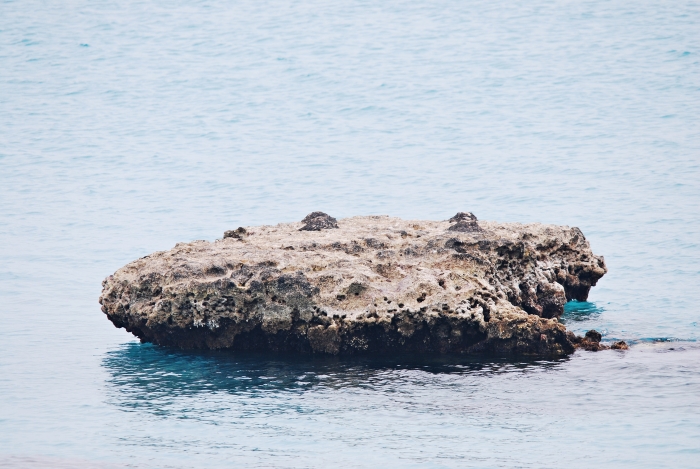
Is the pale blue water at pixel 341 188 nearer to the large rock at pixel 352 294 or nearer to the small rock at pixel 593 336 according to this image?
the large rock at pixel 352 294

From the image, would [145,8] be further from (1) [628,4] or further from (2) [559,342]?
(2) [559,342]

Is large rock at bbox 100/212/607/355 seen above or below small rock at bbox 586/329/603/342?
above

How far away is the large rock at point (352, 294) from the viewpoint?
23500 millimetres

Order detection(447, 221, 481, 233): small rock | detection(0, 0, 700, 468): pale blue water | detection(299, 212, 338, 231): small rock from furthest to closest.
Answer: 1. detection(299, 212, 338, 231): small rock
2. detection(447, 221, 481, 233): small rock
3. detection(0, 0, 700, 468): pale blue water

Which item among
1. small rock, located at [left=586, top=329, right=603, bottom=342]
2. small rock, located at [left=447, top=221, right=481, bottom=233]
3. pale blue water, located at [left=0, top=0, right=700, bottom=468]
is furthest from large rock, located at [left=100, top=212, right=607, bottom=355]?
small rock, located at [left=586, top=329, right=603, bottom=342]

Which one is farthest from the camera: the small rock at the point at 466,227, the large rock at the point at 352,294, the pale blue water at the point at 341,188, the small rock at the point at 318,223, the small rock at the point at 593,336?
the small rock at the point at 318,223

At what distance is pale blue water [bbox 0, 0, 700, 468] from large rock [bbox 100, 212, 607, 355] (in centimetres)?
56

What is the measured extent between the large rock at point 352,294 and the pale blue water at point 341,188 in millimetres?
561

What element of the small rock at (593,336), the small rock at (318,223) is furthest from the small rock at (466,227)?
the small rock at (593,336)

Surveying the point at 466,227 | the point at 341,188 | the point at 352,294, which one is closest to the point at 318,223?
the point at 466,227

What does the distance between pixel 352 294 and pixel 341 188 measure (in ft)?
95.6

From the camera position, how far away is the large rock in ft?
77.1

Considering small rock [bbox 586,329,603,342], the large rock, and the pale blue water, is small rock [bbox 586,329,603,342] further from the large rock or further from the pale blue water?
the pale blue water

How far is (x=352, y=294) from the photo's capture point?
2384 centimetres
